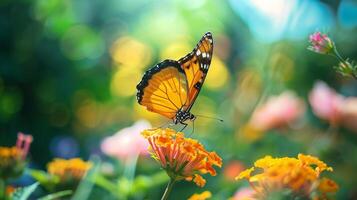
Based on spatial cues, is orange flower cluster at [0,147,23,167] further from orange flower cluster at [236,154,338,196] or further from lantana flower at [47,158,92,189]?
orange flower cluster at [236,154,338,196]

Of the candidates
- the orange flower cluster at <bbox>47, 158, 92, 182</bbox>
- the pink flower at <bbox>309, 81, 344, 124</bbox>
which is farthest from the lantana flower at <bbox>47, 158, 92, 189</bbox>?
the pink flower at <bbox>309, 81, 344, 124</bbox>

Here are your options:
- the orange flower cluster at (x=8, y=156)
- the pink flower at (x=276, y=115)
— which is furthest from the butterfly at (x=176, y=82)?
the pink flower at (x=276, y=115)

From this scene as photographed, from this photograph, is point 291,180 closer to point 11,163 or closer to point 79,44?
point 11,163

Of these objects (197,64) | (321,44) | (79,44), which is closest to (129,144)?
(197,64)

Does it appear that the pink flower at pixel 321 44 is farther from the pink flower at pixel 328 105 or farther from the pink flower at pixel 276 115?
the pink flower at pixel 276 115

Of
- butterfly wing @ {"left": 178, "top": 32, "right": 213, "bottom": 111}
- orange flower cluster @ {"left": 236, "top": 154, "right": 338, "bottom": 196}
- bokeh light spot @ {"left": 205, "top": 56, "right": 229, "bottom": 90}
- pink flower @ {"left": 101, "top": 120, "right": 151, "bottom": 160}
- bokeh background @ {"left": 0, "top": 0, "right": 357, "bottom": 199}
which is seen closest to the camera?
orange flower cluster @ {"left": 236, "top": 154, "right": 338, "bottom": 196}

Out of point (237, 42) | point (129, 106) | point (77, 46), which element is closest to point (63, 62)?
point (77, 46)

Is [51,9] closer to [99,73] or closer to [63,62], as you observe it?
[63,62]
